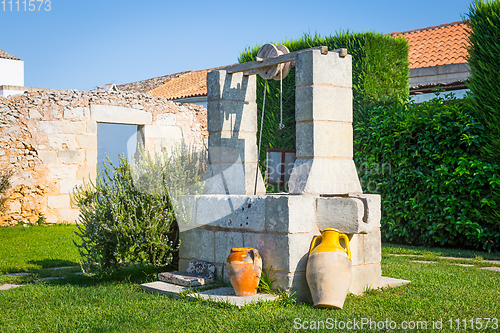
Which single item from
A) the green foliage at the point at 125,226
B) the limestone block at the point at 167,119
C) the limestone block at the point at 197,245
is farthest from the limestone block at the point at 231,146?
the limestone block at the point at 167,119

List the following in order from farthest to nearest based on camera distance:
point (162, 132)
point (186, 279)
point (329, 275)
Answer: point (162, 132), point (186, 279), point (329, 275)

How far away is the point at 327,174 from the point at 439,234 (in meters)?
3.85

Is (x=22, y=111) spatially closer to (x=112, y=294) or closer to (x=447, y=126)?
(x=112, y=294)

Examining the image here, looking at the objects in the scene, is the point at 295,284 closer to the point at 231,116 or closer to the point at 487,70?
the point at 231,116

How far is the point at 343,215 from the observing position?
14.2 feet

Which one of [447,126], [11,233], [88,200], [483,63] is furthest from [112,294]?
[483,63]

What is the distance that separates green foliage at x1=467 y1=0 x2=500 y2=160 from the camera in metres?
6.83

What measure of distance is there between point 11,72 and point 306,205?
20611 mm

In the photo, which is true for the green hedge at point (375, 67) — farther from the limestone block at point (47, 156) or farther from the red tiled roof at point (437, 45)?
the limestone block at point (47, 156)

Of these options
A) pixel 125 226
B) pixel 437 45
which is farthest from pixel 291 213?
pixel 437 45

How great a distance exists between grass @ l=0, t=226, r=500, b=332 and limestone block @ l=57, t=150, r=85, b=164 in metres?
4.35

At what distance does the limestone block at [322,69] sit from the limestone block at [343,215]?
1199 millimetres

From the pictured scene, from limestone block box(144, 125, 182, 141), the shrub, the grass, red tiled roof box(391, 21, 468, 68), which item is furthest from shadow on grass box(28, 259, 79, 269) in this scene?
red tiled roof box(391, 21, 468, 68)

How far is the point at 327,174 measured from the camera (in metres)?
4.66
